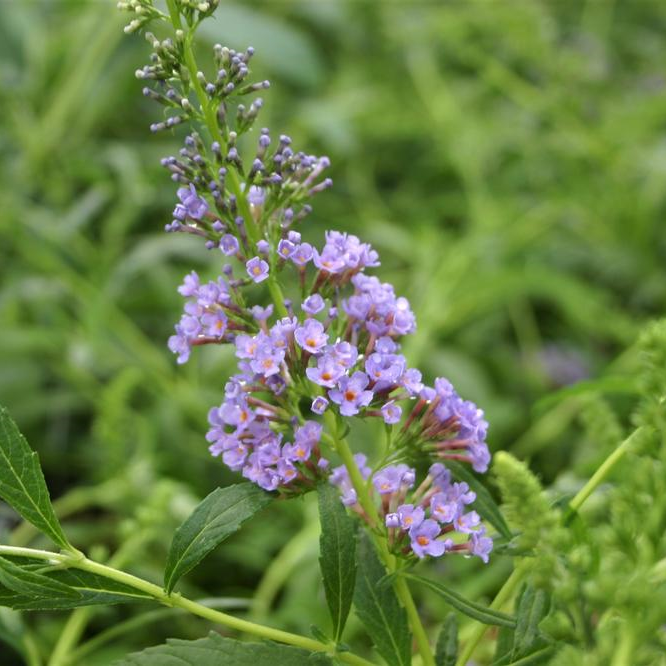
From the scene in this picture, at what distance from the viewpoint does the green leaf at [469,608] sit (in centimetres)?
99

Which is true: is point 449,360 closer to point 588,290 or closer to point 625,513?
point 588,290

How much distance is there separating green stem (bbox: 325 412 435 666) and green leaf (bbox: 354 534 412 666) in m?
0.02

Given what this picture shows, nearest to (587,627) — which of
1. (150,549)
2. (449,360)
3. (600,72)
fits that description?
(150,549)

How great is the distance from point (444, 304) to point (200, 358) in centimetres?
71

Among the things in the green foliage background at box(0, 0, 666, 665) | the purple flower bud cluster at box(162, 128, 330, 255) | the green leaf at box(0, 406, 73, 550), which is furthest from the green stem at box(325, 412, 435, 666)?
the green foliage background at box(0, 0, 666, 665)

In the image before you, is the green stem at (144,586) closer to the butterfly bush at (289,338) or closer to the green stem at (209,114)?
the butterfly bush at (289,338)

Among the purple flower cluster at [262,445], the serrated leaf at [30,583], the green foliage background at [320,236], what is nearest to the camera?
the serrated leaf at [30,583]

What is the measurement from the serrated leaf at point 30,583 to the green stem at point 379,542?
336 mm

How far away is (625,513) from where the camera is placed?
0.84m

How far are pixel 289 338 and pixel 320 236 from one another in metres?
1.95

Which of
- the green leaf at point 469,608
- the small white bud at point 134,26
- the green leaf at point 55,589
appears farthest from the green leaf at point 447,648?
the small white bud at point 134,26

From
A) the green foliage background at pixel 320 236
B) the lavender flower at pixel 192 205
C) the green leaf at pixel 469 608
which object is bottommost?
the green leaf at pixel 469 608

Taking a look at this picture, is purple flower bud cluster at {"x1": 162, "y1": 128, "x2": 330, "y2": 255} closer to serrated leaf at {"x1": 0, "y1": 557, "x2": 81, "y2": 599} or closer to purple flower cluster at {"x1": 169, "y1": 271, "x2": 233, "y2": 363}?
purple flower cluster at {"x1": 169, "y1": 271, "x2": 233, "y2": 363}

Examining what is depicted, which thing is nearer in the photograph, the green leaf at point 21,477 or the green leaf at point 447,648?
the green leaf at point 21,477
